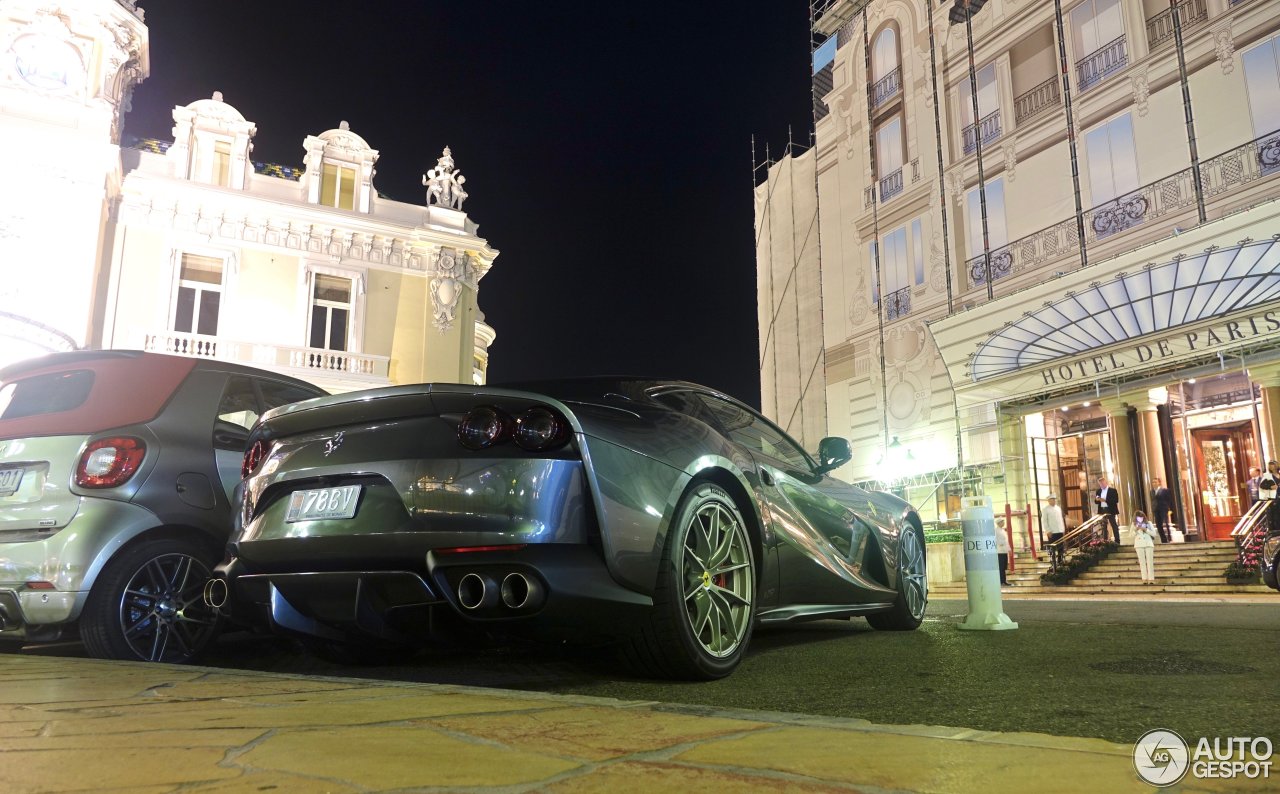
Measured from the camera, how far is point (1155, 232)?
1396 centimetres

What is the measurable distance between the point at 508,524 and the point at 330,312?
19227 millimetres

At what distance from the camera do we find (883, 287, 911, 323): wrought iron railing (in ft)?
64.1

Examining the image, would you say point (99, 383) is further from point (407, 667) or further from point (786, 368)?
point (786, 368)

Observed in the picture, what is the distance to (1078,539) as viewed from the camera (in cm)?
1473

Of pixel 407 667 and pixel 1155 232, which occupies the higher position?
pixel 1155 232

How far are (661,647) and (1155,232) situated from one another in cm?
1435

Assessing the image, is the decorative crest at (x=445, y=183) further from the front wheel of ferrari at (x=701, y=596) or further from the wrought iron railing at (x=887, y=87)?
the front wheel of ferrari at (x=701, y=596)

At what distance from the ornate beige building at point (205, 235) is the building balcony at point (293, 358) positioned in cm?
3

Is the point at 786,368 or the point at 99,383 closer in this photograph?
the point at 99,383

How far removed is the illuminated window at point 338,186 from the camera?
21.1 metres

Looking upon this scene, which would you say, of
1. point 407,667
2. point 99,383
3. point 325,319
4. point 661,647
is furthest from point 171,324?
point 661,647

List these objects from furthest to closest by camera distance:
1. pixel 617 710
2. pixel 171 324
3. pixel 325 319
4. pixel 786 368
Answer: pixel 786 368 < pixel 325 319 < pixel 171 324 < pixel 617 710

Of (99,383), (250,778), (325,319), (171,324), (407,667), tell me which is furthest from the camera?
(325,319)
